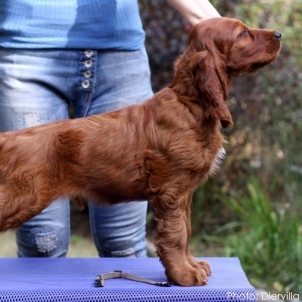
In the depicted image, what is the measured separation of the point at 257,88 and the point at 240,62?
4.02m

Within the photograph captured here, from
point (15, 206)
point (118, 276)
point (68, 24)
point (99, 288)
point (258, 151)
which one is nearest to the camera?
point (99, 288)

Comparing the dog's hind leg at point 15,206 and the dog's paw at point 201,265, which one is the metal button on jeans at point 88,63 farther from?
the dog's paw at point 201,265

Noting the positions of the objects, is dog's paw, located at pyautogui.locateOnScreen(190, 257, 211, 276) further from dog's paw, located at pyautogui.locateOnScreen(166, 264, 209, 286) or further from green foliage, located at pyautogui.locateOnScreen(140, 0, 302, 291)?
green foliage, located at pyautogui.locateOnScreen(140, 0, 302, 291)

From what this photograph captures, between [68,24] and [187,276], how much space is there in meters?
1.69

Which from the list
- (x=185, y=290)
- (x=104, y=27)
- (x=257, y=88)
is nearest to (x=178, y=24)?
(x=257, y=88)

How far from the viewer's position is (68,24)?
3799mm

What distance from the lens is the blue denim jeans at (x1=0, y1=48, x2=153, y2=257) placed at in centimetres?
373

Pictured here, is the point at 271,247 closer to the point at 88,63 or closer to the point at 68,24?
the point at 88,63

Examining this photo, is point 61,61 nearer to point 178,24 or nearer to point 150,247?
point 178,24

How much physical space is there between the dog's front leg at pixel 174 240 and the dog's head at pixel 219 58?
46cm

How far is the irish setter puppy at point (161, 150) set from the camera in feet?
9.99

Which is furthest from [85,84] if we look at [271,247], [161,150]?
[271,247]

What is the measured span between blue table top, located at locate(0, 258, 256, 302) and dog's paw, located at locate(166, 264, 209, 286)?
0.16 ft

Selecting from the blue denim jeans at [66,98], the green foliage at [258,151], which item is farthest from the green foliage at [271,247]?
the blue denim jeans at [66,98]
